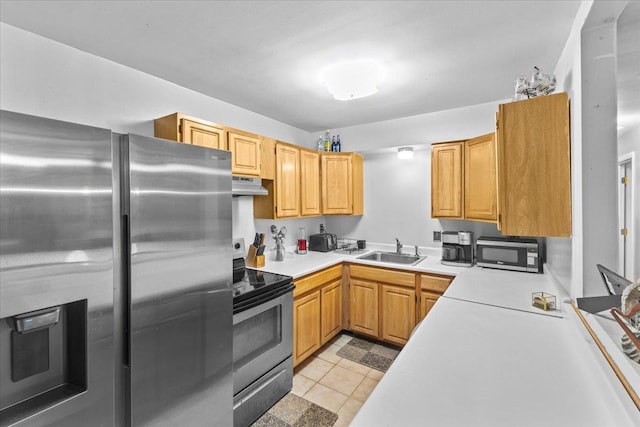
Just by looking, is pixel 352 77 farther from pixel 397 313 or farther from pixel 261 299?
pixel 397 313

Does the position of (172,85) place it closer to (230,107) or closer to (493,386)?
(230,107)

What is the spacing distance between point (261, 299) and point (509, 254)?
212 centimetres

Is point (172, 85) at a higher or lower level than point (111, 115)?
higher

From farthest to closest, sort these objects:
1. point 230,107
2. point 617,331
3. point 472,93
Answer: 1. point 230,107
2. point 472,93
3. point 617,331

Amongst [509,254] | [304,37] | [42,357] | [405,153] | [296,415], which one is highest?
[304,37]

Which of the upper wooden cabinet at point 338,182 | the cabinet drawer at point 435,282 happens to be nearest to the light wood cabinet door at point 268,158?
the upper wooden cabinet at point 338,182

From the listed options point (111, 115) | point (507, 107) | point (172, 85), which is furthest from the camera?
point (172, 85)

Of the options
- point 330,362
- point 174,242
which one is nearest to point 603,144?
point 174,242

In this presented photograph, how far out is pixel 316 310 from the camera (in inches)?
102

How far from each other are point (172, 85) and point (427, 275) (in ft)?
8.81

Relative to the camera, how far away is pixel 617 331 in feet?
3.79

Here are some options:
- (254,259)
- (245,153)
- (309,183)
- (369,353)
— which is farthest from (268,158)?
(369,353)

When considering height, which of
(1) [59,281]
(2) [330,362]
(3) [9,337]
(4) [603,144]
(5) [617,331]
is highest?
(4) [603,144]

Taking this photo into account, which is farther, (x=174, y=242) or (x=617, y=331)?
(x=174, y=242)
